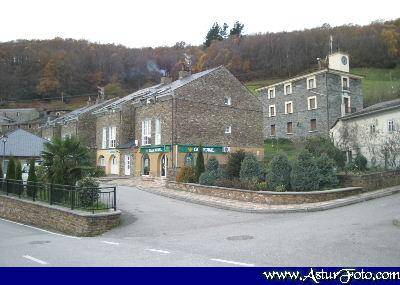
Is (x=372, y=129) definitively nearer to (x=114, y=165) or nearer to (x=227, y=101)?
(x=227, y=101)

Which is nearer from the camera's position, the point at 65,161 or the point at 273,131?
the point at 65,161

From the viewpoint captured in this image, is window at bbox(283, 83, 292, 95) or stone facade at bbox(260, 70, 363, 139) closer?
stone facade at bbox(260, 70, 363, 139)

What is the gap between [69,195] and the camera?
17.1 metres

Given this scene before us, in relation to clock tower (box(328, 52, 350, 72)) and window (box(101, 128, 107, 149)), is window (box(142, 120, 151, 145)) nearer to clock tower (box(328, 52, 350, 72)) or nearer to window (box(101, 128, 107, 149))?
window (box(101, 128, 107, 149))

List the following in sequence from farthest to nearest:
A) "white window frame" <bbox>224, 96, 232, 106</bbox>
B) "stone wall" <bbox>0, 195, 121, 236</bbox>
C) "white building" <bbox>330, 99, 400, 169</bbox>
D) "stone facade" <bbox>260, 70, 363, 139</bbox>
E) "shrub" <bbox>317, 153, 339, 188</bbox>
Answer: "stone facade" <bbox>260, 70, 363, 139</bbox>
"white window frame" <bbox>224, 96, 232, 106</bbox>
"white building" <bbox>330, 99, 400, 169</bbox>
"shrub" <bbox>317, 153, 339, 188</bbox>
"stone wall" <bbox>0, 195, 121, 236</bbox>

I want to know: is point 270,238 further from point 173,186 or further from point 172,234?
point 173,186

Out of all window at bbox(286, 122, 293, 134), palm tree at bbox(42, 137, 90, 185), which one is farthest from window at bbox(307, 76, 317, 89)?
palm tree at bbox(42, 137, 90, 185)

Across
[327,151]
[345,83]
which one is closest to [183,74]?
[345,83]

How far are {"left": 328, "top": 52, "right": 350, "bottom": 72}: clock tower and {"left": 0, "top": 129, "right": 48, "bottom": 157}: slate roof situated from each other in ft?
113

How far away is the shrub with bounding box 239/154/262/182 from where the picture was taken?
23.3 m

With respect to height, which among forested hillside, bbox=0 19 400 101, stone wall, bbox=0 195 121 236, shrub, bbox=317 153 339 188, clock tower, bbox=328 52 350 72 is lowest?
stone wall, bbox=0 195 121 236

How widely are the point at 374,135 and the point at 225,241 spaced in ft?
80.1

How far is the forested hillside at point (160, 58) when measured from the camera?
3216 inches

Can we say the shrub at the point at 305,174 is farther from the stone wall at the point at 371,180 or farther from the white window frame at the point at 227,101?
the white window frame at the point at 227,101
